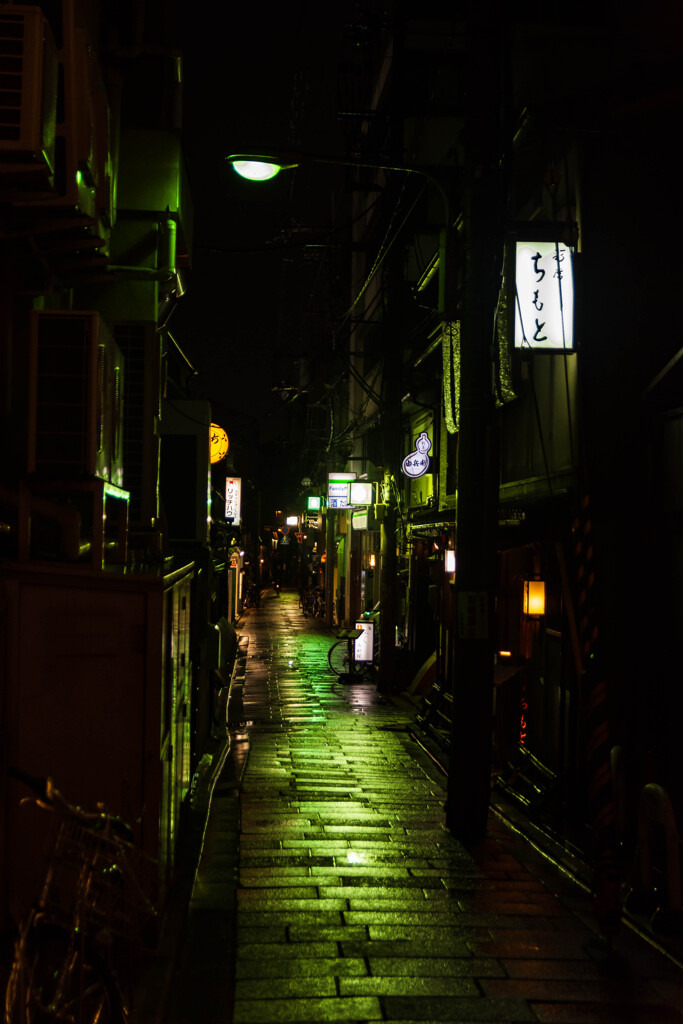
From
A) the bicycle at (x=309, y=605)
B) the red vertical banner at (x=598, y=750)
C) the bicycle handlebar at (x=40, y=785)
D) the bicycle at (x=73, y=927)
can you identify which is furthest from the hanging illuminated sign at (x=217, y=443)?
the bicycle at (x=309, y=605)

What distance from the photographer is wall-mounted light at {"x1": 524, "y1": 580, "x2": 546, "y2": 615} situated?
13.1 meters

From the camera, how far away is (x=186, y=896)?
8.27 m

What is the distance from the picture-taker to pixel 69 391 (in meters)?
8.12

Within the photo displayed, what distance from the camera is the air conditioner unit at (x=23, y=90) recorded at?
265 inches

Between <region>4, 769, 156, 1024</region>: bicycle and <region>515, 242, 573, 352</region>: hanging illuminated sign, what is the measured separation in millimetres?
8470

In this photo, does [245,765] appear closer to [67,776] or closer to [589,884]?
[589,884]

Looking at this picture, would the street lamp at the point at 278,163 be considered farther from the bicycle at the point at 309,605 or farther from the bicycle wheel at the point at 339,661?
the bicycle at the point at 309,605

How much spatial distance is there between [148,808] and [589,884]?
5.05 metres

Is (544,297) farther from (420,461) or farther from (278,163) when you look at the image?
(420,461)

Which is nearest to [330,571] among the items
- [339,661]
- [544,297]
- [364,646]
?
[339,661]

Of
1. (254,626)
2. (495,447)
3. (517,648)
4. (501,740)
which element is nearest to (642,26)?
(495,447)

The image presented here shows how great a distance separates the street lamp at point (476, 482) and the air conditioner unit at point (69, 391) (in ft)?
13.8

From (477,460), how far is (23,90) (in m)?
6.44

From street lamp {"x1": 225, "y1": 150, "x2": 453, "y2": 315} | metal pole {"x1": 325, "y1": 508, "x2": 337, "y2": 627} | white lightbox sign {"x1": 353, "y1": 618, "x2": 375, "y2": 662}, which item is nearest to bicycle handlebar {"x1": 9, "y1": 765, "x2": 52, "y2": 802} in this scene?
street lamp {"x1": 225, "y1": 150, "x2": 453, "y2": 315}
